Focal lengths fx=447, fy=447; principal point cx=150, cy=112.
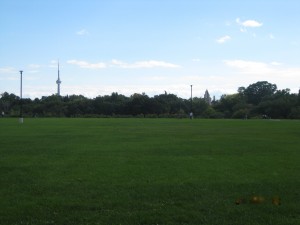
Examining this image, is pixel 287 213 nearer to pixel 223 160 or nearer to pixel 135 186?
pixel 135 186

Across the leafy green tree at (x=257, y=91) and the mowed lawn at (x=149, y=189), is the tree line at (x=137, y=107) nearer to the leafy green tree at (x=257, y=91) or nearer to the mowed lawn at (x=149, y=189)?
the leafy green tree at (x=257, y=91)

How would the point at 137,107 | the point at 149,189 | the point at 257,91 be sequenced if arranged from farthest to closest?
1. the point at 257,91
2. the point at 137,107
3. the point at 149,189

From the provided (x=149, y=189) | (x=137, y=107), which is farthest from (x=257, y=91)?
(x=149, y=189)

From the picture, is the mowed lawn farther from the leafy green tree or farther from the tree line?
the leafy green tree

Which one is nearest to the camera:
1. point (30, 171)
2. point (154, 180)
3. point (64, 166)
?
point (154, 180)

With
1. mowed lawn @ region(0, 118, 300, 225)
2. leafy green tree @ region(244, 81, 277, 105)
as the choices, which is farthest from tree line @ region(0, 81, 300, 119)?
mowed lawn @ region(0, 118, 300, 225)

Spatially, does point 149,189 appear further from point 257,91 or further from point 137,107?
point 257,91

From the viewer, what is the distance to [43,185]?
396 inches

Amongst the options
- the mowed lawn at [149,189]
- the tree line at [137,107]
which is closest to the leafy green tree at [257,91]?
the tree line at [137,107]

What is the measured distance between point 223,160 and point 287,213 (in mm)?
7561

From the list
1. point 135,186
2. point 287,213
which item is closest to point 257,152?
point 135,186

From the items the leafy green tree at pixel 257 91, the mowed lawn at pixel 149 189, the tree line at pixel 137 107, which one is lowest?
the mowed lawn at pixel 149 189

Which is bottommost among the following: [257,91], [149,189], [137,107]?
[149,189]

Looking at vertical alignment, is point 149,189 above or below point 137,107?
below
